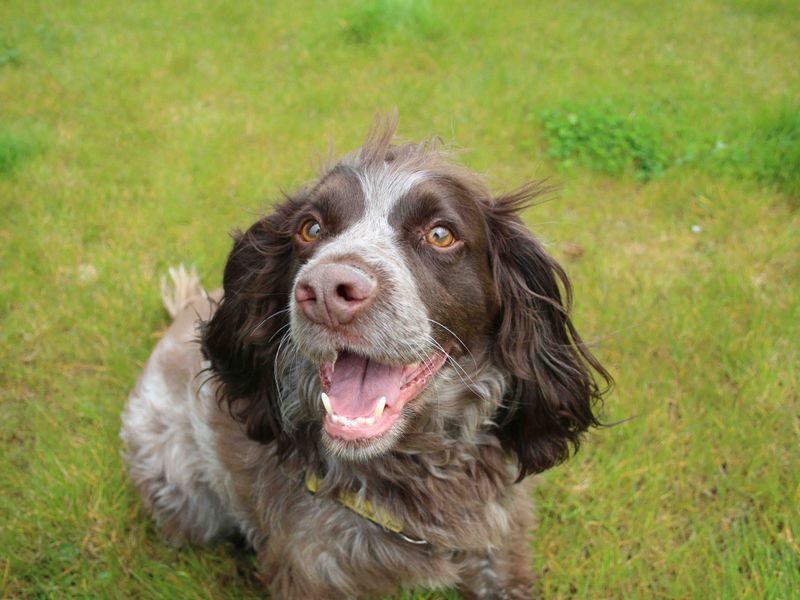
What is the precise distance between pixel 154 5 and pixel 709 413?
7.37 metres

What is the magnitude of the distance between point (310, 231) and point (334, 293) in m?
0.49

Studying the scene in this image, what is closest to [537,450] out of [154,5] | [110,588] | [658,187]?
[110,588]

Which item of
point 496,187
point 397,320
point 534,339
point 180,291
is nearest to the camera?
point 397,320

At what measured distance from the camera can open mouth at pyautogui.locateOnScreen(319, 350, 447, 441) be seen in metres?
2.09

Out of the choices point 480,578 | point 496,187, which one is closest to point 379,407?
point 480,578

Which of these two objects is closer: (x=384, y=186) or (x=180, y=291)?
(x=384, y=186)

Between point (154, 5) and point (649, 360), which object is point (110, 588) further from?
point (154, 5)

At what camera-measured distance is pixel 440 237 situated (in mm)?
2213

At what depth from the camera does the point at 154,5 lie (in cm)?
797

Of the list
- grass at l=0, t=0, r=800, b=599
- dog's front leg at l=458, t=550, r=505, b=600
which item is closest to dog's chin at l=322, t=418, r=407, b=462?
dog's front leg at l=458, t=550, r=505, b=600

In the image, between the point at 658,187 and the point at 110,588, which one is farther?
the point at 658,187

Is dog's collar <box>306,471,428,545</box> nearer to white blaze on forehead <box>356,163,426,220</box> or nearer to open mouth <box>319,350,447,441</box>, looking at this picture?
open mouth <box>319,350,447,441</box>

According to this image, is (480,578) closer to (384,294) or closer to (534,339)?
(534,339)

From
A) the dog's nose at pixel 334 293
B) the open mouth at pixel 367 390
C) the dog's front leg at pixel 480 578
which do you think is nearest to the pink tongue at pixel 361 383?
the open mouth at pixel 367 390
